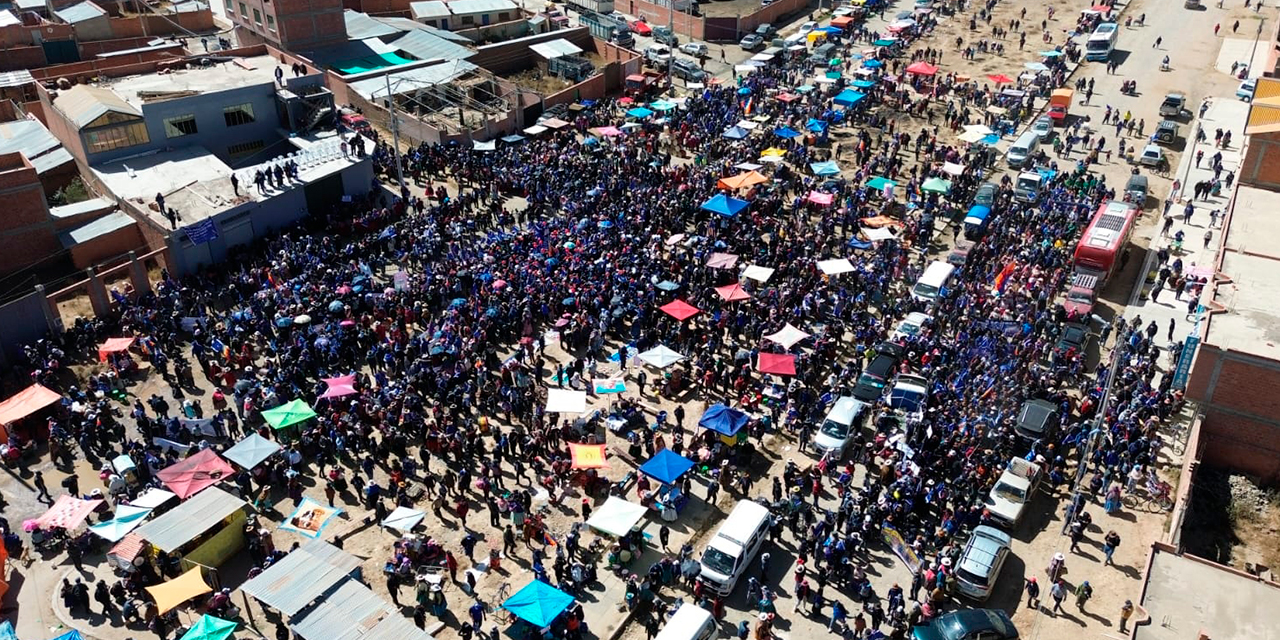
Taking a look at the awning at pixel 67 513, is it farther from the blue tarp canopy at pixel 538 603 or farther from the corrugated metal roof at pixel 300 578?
the blue tarp canopy at pixel 538 603

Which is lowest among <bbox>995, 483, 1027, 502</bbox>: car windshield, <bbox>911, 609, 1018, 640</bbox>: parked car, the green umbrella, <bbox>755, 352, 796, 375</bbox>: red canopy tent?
<bbox>911, 609, 1018, 640</bbox>: parked car

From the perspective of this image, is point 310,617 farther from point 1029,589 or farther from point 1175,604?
point 1175,604

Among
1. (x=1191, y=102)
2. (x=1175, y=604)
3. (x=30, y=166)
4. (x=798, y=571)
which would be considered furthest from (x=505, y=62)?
(x=1175, y=604)

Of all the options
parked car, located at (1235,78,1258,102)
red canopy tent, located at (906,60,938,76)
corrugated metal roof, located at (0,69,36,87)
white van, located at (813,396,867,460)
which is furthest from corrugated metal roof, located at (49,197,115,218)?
parked car, located at (1235,78,1258,102)

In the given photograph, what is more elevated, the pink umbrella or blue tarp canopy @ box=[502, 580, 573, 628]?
the pink umbrella

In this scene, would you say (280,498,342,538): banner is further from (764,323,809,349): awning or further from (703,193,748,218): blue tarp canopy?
(703,193,748,218): blue tarp canopy

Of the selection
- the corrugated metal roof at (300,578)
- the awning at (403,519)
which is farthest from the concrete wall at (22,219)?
the corrugated metal roof at (300,578)

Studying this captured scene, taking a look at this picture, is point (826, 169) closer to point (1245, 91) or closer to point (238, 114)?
point (238, 114)
